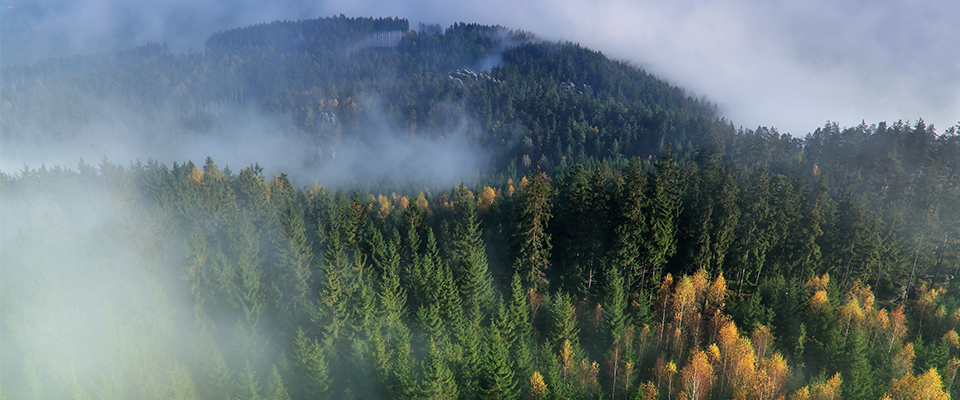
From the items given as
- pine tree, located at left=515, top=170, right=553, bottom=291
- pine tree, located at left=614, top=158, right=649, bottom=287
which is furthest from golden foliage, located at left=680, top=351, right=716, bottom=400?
pine tree, located at left=515, top=170, right=553, bottom=291

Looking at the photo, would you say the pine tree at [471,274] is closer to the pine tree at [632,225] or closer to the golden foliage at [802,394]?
the pine tree at [632,225]

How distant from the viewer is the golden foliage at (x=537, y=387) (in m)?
32.6

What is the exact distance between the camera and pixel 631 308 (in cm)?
4384

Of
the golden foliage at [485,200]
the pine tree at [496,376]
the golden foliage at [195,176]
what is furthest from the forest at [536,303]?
the golden foliage at [195,176]

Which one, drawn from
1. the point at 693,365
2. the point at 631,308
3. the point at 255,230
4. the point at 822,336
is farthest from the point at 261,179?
the point at 822,336

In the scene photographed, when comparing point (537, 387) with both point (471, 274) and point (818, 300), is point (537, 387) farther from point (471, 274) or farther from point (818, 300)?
point (818, 300)

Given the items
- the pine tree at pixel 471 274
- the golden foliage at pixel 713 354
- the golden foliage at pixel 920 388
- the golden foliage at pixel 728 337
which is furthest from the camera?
the pine tree at pixel 471 274

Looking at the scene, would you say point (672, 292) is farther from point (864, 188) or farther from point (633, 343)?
point (864, 188)

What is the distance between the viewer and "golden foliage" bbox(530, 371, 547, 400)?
32.6 meters

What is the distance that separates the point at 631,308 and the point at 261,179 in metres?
79.4

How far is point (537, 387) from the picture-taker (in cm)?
3269

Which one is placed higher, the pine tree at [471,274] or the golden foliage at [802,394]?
the pine tree at [471,274]

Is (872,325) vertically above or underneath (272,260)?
above

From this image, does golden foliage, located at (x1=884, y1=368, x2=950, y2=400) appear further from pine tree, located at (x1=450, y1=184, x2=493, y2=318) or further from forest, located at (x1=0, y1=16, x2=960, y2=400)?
pine tree, located at (x1=450, y1=184, x2=493, y2=318)
